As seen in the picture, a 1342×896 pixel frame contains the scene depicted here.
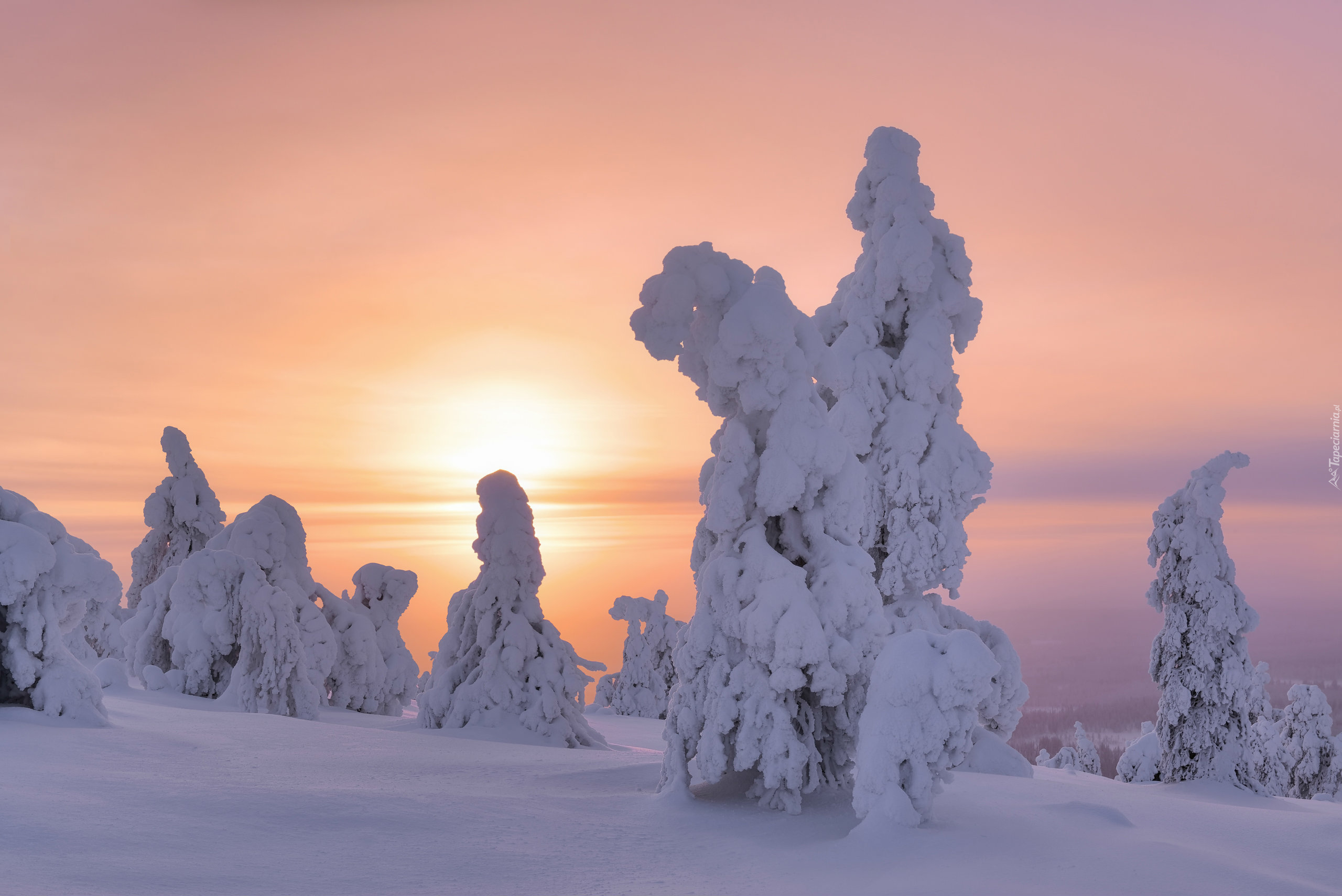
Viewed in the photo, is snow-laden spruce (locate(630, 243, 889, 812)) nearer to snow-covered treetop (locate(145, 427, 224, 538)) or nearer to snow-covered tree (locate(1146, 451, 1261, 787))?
snow-covered tree (locate(1146, 451, 1261, 787))

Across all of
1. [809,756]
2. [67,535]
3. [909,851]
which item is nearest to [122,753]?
[67,535]

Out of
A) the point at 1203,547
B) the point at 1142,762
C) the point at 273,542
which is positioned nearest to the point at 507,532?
the point at 273,542

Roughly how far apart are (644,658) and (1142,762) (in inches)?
955

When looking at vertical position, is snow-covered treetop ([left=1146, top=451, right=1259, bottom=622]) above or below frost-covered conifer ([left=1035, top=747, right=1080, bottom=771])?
above

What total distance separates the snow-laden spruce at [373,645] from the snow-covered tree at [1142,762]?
69.9ft

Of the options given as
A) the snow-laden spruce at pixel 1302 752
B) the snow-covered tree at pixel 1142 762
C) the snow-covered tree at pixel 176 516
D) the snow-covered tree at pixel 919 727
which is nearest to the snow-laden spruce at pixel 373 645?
the snow-covered tree at pixel 176 516

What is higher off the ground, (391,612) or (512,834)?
(391,612)

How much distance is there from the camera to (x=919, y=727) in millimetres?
11281

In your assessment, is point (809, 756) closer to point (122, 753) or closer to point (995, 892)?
point (995, 892)

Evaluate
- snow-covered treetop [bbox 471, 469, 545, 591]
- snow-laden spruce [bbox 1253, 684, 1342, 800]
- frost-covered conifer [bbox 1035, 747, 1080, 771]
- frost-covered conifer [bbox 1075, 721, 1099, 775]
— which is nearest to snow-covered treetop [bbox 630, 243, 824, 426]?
snow-covered treetop [bbox 471, 469, 545, 591]

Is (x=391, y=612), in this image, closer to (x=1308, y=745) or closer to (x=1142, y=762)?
(x=1142, y=762)

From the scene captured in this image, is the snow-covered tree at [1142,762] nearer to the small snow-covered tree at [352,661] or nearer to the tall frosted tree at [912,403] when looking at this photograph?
the tall frosted tree at [912,403]

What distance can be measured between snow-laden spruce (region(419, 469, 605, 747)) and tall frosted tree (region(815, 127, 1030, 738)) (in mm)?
7556

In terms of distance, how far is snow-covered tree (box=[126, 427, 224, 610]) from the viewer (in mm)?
36438
